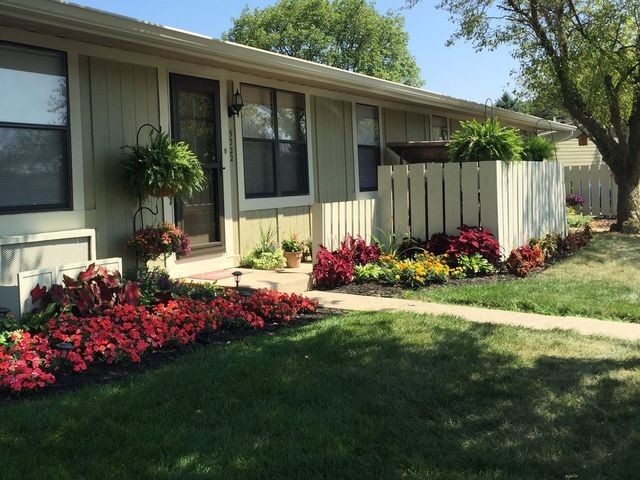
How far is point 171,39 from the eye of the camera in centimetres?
709

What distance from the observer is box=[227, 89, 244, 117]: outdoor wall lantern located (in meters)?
8.84

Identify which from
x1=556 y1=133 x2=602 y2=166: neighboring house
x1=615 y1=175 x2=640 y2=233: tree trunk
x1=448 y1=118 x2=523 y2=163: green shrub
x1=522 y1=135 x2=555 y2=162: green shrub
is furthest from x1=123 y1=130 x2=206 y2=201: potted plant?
x1=556 y1=133 x2=602 y2=166: neighboring house

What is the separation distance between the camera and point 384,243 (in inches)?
366

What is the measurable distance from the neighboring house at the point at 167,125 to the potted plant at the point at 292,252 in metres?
0.41

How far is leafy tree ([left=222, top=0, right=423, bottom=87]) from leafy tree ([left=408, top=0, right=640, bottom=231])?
26.3 m

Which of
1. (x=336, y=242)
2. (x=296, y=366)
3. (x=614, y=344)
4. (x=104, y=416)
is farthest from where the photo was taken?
(x=336, y=242)

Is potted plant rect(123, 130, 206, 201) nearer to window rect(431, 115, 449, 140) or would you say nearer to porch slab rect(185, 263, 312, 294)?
porch slab rect(185, 263, 312, 294)

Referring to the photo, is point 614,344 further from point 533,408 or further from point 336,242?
point 336,242

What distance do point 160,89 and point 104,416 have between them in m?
5.24

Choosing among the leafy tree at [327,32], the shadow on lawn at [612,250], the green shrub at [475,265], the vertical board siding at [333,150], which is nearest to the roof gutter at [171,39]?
the vertical board siding at [333,150]

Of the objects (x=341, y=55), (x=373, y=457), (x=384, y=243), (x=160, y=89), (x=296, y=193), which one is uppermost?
(x=341, y=55)

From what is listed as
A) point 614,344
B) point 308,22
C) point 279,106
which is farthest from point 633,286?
point 308,22

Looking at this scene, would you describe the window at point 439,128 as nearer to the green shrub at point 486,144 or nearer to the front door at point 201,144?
the green shrub at point 486,144

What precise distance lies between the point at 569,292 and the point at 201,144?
4.85m
